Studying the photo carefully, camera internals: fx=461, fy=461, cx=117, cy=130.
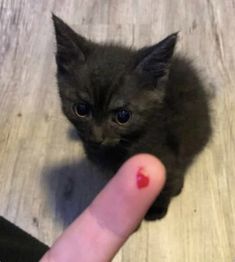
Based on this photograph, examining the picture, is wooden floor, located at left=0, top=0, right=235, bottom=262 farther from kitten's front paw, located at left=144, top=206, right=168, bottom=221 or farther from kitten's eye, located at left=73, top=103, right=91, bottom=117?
kitten's eye, located at left=73, top=103, right=91, bottom=117

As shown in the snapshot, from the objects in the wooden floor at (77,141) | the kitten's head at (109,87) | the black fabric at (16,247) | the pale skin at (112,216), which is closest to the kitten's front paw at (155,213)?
the wooden floor at (77,141)

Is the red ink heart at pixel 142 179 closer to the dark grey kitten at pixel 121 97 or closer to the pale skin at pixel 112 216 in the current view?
the pale skin at pixel 112 216

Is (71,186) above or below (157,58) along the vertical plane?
below

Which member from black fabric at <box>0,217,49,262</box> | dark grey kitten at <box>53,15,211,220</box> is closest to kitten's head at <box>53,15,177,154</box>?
dark grey kitten at <box>53,15,211,220</box>

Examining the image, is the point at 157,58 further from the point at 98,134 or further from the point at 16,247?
the point at 16,247

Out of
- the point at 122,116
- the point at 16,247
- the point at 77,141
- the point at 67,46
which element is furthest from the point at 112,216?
the point at 77,141

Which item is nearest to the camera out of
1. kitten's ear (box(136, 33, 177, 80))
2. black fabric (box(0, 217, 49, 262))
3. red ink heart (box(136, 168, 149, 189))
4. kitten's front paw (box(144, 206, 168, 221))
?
red ink heart (box(136, 168, 149, 189))

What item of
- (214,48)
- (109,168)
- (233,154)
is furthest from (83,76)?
(214,48)
